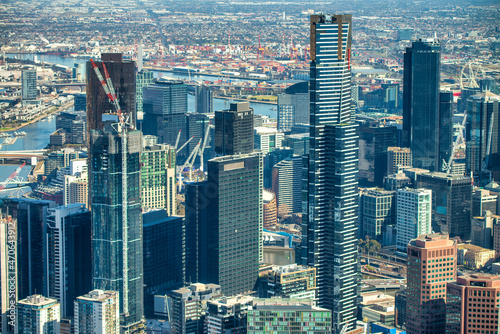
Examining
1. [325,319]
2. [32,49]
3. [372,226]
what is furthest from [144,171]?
[32,49]

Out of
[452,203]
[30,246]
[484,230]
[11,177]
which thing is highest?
[11,177]

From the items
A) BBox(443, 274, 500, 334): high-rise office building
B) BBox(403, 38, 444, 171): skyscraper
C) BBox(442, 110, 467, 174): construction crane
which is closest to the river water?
BBox(442, 110, 467, 174): construction crane

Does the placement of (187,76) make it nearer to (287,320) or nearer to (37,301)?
(37,301)

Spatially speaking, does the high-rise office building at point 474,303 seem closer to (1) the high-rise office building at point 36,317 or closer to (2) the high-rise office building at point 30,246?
(1) the high-rise office building at point 36,317

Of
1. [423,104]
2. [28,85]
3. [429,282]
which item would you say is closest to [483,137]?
[423,104]

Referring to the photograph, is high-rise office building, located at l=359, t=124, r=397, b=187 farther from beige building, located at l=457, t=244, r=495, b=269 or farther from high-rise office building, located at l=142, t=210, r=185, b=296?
high-rise office building, located at l=142, t=210, r=185, b=296
